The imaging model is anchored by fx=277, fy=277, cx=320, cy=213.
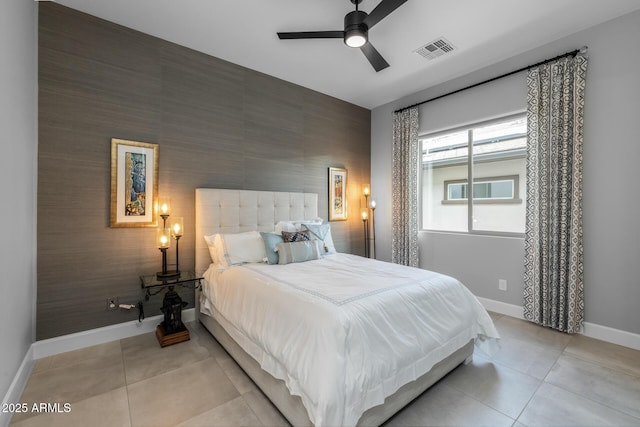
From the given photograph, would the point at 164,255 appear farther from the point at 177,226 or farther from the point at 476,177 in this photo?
the point at 476,177

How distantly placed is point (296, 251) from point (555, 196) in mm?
2812

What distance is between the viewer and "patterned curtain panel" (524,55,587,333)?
2.83m

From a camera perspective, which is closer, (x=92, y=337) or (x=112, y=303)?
(x=92, y=337)

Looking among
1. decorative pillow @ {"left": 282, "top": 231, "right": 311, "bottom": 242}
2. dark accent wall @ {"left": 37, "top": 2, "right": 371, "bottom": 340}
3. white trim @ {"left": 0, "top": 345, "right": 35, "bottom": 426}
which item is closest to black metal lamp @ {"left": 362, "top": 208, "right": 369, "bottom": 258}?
dark accent wall @ {"left": 37, "top": 2, "right": 371, "bottom": 340}

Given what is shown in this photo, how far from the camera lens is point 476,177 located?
383 cm

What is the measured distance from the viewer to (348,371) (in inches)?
55.9

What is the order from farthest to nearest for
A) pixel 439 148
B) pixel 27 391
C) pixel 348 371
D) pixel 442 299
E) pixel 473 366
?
pixel 439 148 < pixel 473 366 < pixel 442 299 < pixel 27 391 < pixel 348 371

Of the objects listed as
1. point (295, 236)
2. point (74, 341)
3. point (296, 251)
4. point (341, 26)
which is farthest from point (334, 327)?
point (341, 26)

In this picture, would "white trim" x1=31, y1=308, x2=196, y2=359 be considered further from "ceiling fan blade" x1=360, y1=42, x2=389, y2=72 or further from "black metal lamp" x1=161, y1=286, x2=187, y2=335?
"ceiling fan blade" x1=360, y1=42, x2=389, y2=72

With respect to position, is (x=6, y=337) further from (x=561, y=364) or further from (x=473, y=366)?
(x=561, y=364)

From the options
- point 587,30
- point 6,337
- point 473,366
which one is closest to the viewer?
point 6,337

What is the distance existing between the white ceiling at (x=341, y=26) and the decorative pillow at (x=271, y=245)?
213 centimetres

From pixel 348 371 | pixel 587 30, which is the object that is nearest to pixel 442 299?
pixel 348 371

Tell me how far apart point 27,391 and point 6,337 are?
555 mm
